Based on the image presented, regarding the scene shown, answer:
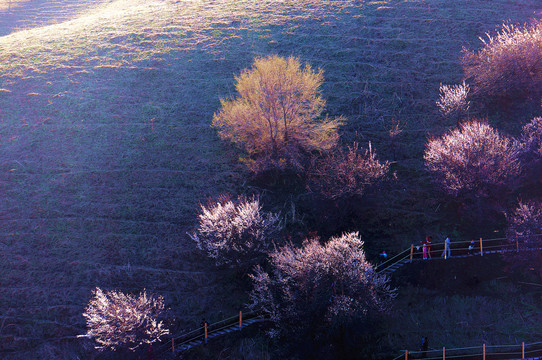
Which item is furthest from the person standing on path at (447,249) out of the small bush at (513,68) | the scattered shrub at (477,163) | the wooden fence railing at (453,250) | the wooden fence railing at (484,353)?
the small bush at (513,68)

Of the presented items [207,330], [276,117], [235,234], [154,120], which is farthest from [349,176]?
[154,120]

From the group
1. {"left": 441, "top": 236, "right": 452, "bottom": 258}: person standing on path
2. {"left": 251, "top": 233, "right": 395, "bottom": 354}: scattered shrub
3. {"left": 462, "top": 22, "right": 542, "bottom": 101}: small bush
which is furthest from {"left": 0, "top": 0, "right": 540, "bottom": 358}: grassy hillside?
{"left": 251, "top": 233, "right": 395, "bottom": 354}: scattered shrub

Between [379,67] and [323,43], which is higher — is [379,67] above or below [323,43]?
below

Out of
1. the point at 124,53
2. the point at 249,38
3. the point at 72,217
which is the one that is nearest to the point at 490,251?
the point at 72,217

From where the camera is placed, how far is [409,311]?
65.8 ft

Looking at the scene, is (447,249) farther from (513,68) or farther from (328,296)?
(513,68)

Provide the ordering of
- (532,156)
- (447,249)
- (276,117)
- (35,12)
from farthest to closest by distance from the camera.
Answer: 1. (35,12)
2. (276,117)
3. (532,156)
4. (447,249)

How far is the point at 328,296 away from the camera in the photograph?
1777cm

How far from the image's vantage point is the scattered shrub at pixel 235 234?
21172mm

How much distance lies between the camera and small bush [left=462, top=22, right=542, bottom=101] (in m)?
28.4

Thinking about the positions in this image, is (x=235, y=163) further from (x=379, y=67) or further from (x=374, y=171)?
(x=379, y=67)

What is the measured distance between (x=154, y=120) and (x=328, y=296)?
20.8 metres

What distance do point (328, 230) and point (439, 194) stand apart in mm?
7381

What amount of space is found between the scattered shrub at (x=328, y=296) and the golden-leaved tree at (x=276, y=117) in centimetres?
914
